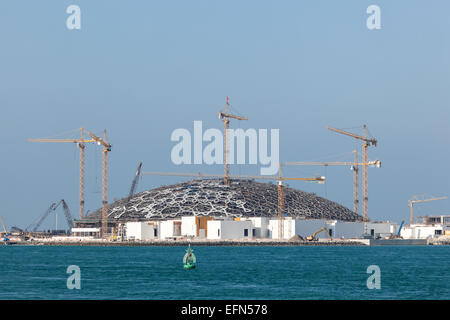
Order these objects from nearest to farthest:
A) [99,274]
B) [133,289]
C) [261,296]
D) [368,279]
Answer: [261,296]
[133,289]
[368,279]
[99,274]

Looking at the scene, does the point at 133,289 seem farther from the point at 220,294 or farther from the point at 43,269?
the point at 43,269

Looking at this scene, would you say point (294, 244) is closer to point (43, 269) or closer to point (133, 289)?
point (43, 269)

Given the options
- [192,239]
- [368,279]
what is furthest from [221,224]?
[368,279]

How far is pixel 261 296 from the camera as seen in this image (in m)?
64.9

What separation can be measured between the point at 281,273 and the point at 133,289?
2615 centimetres

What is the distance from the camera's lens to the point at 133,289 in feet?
228

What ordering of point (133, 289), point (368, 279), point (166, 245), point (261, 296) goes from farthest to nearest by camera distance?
point (166, 245) → point (368, 279) → point (133, 289) → point (261, 296)

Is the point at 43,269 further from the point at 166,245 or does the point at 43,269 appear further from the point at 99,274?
the point at 166,245

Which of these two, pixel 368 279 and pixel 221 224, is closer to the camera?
pixel 368 279

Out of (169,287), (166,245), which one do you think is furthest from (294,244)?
(169,287)
